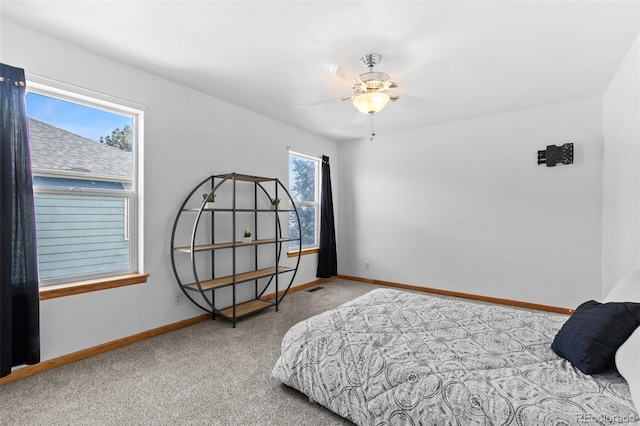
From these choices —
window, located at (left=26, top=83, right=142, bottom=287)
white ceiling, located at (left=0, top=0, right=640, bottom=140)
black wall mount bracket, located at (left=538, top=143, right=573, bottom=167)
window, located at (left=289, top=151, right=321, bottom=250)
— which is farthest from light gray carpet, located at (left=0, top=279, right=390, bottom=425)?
black wall mount bracket, located at (left=538, top=143, right=573, bottom=167)

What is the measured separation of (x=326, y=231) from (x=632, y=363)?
415cm

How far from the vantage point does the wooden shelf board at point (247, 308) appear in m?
3.39

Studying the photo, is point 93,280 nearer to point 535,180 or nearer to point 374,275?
point 374,275

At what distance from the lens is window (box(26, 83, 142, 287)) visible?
244 cm

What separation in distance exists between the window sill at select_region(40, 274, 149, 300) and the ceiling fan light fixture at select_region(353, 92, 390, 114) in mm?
2543

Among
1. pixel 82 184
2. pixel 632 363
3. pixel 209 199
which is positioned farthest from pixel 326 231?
pixel 632 363

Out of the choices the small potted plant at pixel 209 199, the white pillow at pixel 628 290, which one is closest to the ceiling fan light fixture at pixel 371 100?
the small potted plant at pixel 209 199

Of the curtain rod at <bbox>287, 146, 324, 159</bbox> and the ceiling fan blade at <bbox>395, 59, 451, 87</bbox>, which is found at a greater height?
the ceiling fan blade at <bbox>395, 59, 451, 87</bbox>

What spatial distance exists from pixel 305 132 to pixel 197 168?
81.7 inches

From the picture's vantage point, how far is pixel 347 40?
2354 mm

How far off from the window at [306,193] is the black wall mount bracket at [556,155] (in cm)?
319

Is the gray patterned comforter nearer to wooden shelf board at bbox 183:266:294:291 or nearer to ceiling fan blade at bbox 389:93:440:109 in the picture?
wooden shelf board at bbox 183:266:294:291

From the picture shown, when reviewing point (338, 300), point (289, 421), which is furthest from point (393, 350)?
point (338, 300)

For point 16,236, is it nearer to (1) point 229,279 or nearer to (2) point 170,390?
(2) point 170,390
